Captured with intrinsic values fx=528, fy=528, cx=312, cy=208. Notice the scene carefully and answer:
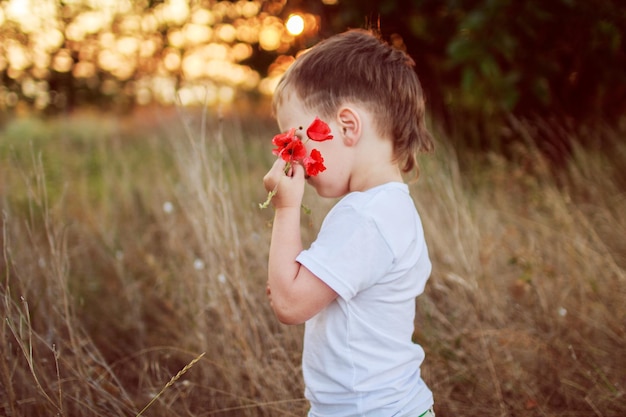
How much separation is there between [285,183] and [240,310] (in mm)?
1023

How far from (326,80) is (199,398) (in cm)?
133

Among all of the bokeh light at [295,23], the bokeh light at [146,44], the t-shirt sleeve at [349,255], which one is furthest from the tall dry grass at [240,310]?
the bokeh light at [295,23]

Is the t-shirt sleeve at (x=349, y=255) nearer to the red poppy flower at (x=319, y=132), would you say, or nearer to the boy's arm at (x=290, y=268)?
→ the boy's arm at (x=290, y=268)

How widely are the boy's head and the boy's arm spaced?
0.21m

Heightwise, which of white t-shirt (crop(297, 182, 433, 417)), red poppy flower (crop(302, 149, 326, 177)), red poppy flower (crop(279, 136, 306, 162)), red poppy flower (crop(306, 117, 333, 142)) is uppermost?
red poppy flower (crop(306, 117, 333, 142))

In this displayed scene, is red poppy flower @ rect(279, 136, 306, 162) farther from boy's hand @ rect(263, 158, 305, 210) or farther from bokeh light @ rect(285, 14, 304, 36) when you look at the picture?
bokeh light @ rect(285, 14, 304, 36)

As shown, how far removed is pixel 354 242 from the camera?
109 cm

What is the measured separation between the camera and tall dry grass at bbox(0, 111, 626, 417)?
1769 mm

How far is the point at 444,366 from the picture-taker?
201 centimetres

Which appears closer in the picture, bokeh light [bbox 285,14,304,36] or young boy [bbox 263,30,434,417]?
young boy [bbox 263,30,434,417]

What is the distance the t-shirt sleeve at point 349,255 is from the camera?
1082 mm

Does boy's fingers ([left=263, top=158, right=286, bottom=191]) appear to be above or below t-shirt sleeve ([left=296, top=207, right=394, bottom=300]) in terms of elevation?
above

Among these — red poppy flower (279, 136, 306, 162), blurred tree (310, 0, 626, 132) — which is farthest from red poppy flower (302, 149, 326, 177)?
blurred tree (310, 0, 626, 132)

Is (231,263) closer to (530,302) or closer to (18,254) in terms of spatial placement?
(18,254)
